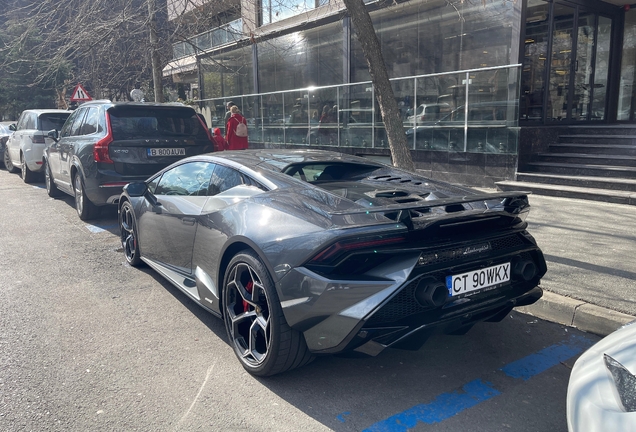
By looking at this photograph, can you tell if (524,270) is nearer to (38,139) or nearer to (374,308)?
(374,308)

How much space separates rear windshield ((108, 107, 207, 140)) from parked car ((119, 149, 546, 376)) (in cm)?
388

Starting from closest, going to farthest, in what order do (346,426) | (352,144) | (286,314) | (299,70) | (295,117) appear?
(346,426), (286,314), (352,144), (295,117), (299,70)

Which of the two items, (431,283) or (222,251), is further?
(222,251)

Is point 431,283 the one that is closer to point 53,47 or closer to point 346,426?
point 346,426

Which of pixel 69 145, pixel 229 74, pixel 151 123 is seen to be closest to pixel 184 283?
pixel 151 123

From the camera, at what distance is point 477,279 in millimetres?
3111

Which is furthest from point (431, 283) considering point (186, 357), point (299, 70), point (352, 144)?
point (299, 70)

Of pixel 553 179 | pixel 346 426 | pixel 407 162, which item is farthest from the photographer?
pixel 553 179

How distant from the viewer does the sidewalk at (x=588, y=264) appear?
4094 mm

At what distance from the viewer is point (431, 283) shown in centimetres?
288

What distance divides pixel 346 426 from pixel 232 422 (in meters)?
0.63

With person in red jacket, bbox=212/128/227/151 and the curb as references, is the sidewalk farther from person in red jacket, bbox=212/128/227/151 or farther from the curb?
person in red jacket, bbox=212/128/227/151

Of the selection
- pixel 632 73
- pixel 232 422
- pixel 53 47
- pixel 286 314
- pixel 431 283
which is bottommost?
pixel 232 422

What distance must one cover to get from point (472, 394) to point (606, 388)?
4.18ft
